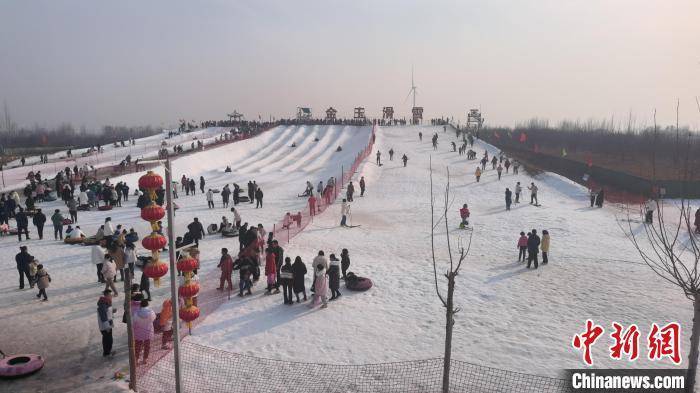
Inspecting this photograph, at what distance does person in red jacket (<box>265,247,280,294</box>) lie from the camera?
12.5 m

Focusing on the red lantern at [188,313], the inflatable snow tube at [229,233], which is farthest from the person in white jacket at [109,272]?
the inflatable snow tube at [229,233]

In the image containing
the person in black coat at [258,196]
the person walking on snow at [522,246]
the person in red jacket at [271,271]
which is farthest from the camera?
the person in black coat at [258,196]

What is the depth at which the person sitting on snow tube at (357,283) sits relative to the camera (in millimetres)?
12914

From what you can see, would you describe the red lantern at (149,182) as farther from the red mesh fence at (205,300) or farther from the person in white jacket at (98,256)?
the person in white jacket at (98,256)

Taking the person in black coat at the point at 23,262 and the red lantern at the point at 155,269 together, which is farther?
the person in black coat at the point at 23,262

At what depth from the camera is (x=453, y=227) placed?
21844 millimetres

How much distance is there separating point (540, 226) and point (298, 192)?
14.7m

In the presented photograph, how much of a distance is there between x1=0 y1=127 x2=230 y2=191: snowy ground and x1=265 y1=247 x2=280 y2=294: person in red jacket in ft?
75.2

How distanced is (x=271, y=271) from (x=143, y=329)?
13.6 feet

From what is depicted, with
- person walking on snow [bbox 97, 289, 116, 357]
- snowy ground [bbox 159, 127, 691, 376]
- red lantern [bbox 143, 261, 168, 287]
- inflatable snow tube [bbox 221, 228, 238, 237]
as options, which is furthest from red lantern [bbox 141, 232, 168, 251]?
inflatable snow tube [bbox 221, 228, 238, 237]

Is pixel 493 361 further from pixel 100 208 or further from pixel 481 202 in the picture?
pixel 100 208

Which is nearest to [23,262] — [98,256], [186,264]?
[98,256]

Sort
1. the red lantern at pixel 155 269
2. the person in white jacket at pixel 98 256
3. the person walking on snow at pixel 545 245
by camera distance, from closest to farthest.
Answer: the red lantern at pixel 155 269 < the person in white jacket at pixel 98 256 < the person walking on snow at pixel 545 245

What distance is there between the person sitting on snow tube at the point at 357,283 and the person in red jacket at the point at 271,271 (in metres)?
1.88
